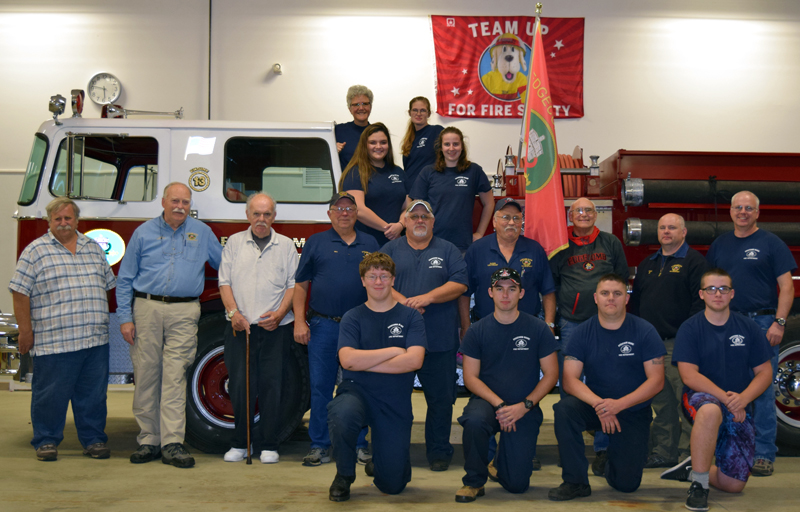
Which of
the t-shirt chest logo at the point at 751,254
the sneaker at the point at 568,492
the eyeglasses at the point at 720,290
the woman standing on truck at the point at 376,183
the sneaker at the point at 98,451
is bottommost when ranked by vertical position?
the sneaker at the point at 98,451

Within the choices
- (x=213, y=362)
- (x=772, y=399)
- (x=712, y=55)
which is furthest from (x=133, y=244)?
(x=712, y=55)

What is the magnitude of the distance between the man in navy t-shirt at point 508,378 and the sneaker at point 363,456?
1020 mm

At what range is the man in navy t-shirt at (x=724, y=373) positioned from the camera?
4.39 meters

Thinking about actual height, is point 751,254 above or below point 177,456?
above

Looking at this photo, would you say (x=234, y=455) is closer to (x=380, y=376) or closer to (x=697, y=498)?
(x=380, y=376)

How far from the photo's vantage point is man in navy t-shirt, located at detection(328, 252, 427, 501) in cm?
427

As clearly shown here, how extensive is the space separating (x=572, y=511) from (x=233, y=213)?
343 cm

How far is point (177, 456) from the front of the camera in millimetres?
4977

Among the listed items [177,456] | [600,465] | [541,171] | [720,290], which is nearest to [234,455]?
[177,456]

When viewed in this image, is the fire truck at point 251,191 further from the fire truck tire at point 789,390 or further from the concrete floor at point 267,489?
the concrete floor at point 267,489

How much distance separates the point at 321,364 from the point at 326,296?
53cm

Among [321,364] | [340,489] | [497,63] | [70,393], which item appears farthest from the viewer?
[497,63]

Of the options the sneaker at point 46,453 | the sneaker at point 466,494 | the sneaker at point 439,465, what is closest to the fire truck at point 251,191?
the sneaker at point 46,453

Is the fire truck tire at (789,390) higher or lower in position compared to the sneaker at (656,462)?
higher
